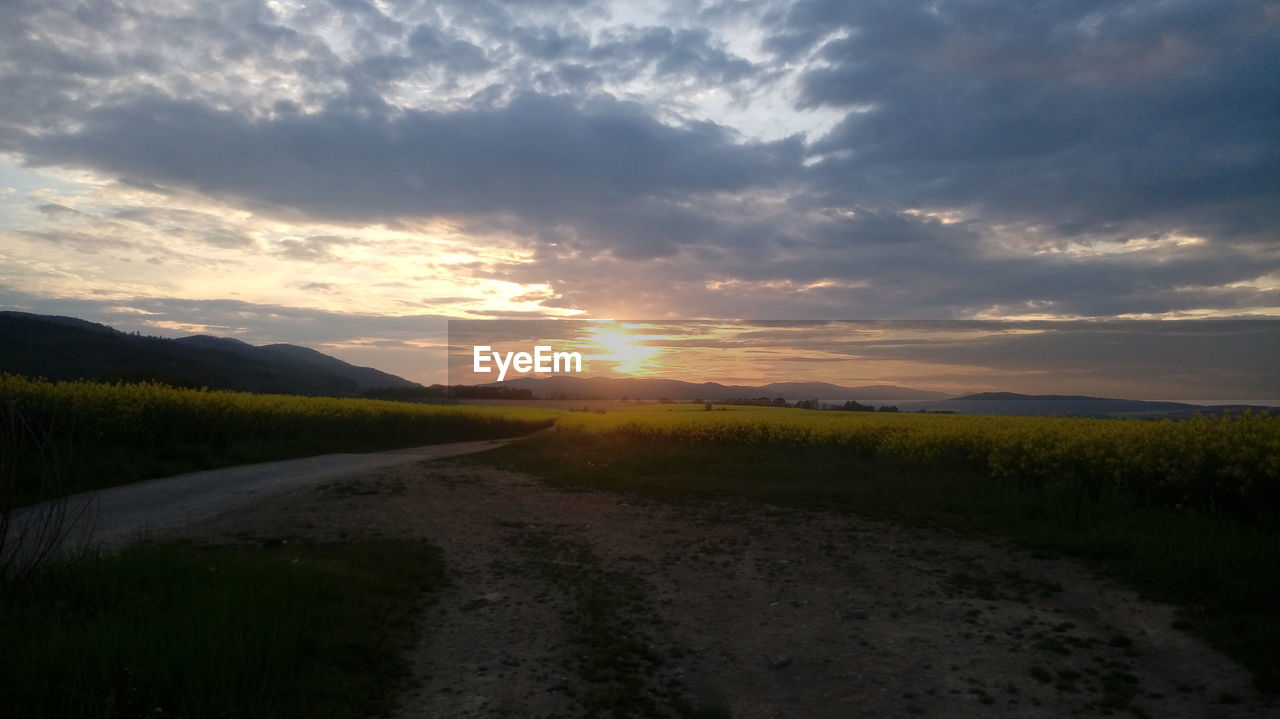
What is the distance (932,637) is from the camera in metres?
5.87

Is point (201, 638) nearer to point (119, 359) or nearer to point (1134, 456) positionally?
point (1134, 456)

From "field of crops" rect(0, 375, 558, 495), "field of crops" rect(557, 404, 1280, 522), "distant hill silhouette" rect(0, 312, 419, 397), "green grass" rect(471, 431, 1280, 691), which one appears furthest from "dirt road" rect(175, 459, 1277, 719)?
"distant hill silhouette" rect(0, 312, 419, 397)

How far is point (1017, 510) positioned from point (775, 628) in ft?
19.8

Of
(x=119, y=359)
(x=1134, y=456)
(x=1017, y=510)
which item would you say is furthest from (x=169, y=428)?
(x=119, y=359)

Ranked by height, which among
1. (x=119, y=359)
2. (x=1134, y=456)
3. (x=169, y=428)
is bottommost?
(x=169, y=428)

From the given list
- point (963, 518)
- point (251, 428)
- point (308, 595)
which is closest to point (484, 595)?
point (308, 595)

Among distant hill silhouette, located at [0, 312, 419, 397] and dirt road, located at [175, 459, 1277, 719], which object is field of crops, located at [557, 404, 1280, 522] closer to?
dirt road, located at [175, 459, 1277, 719]

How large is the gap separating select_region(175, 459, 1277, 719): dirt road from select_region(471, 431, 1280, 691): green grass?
407 millimetres

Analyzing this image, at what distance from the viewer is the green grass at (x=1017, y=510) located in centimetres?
613

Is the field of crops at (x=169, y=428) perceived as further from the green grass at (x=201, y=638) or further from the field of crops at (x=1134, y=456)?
the field of crops at (x=1134, y=456)

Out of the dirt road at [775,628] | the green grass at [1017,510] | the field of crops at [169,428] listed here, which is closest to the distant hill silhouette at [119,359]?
the field of crops at [169,428]

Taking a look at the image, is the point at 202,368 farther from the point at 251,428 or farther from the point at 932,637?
the point at 932,637

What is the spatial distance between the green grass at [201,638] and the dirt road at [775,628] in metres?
0.45

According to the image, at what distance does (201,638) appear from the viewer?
4.75m
